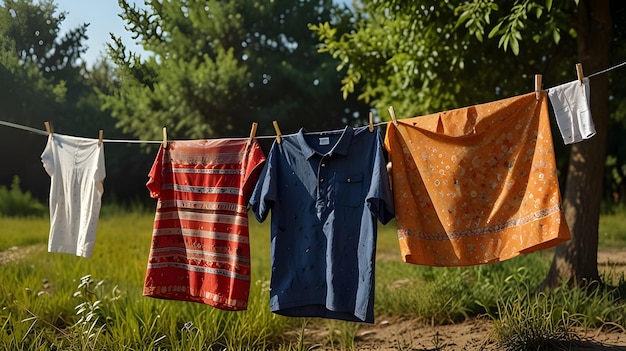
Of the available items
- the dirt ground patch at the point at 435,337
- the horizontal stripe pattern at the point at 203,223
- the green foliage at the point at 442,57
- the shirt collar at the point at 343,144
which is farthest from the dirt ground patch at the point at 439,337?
the green foliage at the point at 442,57

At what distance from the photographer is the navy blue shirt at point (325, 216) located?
3686 millimetres

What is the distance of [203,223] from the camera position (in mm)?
4160

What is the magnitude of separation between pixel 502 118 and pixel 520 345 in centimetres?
158

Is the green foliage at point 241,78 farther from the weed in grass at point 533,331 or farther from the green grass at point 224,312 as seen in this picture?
the weed in grass at point 533,331

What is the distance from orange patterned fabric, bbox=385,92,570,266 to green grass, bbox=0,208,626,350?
106 cm

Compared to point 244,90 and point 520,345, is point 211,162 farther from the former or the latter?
point 244,90

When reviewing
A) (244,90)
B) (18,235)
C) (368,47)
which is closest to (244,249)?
(368,47)

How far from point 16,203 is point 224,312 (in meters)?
5.48

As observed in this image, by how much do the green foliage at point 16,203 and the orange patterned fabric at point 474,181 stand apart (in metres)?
7.18

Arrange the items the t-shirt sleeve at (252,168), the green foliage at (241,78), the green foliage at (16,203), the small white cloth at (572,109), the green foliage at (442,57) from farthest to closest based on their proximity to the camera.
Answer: the green foliage at (241,78), the green foliage at (16,203), the green foliage at (442,57), the t-shirt sleeve at (252,168), the small white cloth at (572,109)

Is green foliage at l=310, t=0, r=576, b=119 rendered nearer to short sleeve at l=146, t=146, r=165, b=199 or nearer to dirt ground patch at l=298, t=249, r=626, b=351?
dirt ground patch at l=298, t=249, r=626, b=351

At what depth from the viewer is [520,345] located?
4336 mm


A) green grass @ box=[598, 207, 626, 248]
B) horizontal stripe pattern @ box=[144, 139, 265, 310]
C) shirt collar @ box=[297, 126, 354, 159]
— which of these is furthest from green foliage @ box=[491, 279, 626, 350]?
green grass @ box=[598, 207, 626, 248]

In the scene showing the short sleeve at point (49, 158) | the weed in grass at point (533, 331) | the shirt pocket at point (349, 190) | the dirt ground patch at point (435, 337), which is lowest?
the dirt ground patch at point (435, 337)
